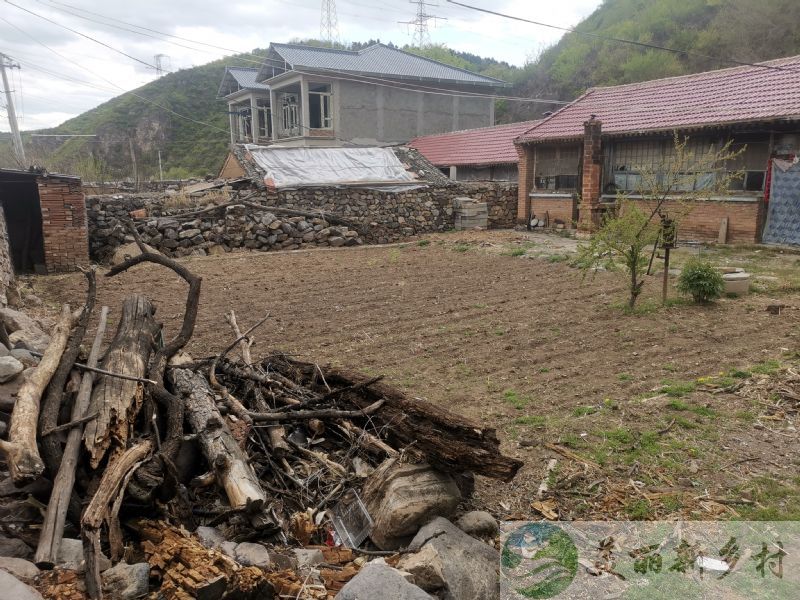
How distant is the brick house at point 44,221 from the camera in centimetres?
1380

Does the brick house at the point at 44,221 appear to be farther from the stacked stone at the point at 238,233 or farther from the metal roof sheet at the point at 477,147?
the metal roof sheet at the point at 477,147

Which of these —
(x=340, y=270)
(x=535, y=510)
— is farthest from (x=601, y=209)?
(x=535, y=510)

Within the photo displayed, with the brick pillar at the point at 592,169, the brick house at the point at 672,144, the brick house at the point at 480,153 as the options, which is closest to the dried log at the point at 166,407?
the brick house at the point at 672,144

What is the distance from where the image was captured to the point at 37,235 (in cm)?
1448

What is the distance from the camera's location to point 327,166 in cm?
2130

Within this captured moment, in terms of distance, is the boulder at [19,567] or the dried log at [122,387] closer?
the boulder at [19,567]

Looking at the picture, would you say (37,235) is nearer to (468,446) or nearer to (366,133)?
(468,446)

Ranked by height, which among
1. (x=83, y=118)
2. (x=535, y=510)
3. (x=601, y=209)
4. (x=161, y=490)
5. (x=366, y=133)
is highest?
(x=83, y=118)

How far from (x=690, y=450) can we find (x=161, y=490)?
13.1 ft

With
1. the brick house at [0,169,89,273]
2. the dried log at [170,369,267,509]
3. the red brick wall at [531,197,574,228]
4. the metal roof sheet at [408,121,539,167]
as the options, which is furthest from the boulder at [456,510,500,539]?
the metal roof sheet at [408,121,539,167]

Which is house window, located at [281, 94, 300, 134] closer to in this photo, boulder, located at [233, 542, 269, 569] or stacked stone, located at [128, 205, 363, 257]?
stacked stone, located at [128, 205, 363, 257]

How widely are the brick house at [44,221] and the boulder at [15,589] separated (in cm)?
1304

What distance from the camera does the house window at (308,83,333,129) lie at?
30.8 meters

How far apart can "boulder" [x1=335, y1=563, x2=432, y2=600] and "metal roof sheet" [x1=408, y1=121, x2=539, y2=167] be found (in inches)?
831
